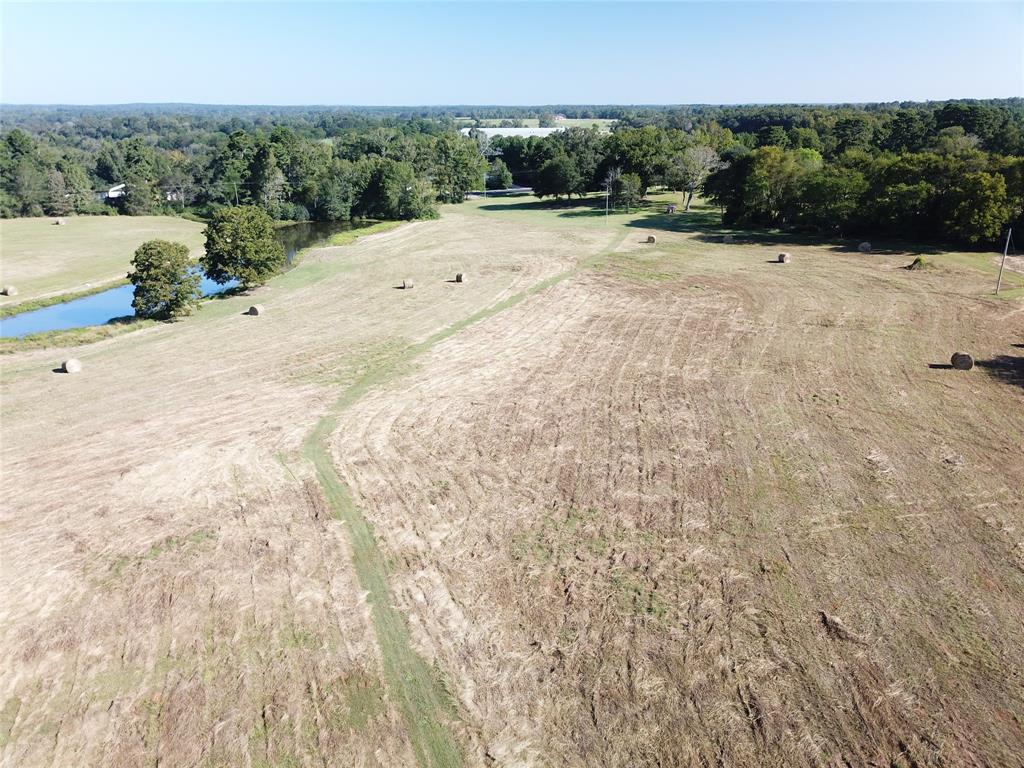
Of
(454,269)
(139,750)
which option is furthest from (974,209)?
(139,750)

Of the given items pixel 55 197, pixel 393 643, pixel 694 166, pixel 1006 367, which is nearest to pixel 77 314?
pixel 393 643

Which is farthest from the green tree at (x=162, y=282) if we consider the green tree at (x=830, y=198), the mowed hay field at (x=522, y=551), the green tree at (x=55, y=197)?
the green tree at (x=55, y=197)

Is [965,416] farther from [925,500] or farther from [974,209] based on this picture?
[974,209]

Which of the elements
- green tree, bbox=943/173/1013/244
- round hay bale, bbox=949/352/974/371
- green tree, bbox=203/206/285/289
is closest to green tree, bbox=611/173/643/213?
green tree, bbox=943/173/1013/244

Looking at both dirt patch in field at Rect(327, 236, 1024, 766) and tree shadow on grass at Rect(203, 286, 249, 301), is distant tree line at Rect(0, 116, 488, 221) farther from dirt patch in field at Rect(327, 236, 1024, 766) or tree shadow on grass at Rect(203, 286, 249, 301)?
dirt patch in field at Rect(327, 236, 1024, 766)

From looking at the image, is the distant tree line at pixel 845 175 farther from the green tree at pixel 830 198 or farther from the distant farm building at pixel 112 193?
the distant farm building at pixel 112 193
